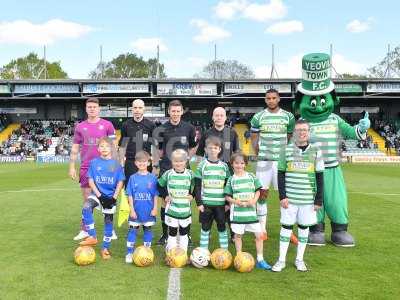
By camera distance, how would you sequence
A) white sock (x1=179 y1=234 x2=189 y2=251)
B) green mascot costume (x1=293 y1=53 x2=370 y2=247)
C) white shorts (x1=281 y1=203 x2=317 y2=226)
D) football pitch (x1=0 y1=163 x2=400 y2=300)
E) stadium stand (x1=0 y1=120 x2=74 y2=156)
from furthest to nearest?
stadium stand (x1=0 y1=120 x2=74 y2=156)
green mascot costume (x1=293 y1=53 x2=370 y2=247)
white sock (x1=179 y1=234 x2=189 y2=251)
white shorts (x1=281 y1=203 x2=317 y2=226)
football pitch (x1=0 y1=163 x2=400 y2=300)

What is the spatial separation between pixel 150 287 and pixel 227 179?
1740mm

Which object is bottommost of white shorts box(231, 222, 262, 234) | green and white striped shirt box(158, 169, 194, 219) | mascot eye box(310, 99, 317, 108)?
white shorts box(231, 222, 262, 234)

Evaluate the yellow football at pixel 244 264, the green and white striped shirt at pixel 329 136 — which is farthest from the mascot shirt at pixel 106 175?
the green and white striped shirt at pixel 329 136

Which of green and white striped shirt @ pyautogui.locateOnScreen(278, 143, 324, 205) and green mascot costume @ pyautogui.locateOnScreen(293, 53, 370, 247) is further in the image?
green mascot costume @ pyautogui.locateOnScreen(293, 53, 370, 247)

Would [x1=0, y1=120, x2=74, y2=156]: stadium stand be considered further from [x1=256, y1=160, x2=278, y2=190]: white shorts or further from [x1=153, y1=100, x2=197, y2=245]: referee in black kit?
[x1=256, y1=160, x2=278, y2=190]: white shorts

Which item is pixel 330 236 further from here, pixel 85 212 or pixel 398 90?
pixel 398 90

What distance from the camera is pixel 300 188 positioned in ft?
18.4

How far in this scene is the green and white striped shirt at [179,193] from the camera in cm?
571

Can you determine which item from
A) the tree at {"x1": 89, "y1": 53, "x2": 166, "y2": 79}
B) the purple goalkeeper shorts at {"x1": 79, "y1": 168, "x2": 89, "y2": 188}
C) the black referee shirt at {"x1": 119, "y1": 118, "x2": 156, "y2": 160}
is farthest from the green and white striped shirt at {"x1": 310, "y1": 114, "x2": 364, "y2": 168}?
the tree at {"x1": 89, "y1": 53, "x2": 166, "y2": 79}

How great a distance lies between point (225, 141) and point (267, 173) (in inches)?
A: 33.6

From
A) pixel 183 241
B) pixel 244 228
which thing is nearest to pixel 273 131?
pixel 244 228

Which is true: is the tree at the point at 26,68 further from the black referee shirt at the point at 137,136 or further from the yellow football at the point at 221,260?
the yellow football at the point at 221,260

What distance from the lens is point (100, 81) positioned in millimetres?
35312

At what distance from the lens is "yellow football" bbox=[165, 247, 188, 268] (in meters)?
5.56
